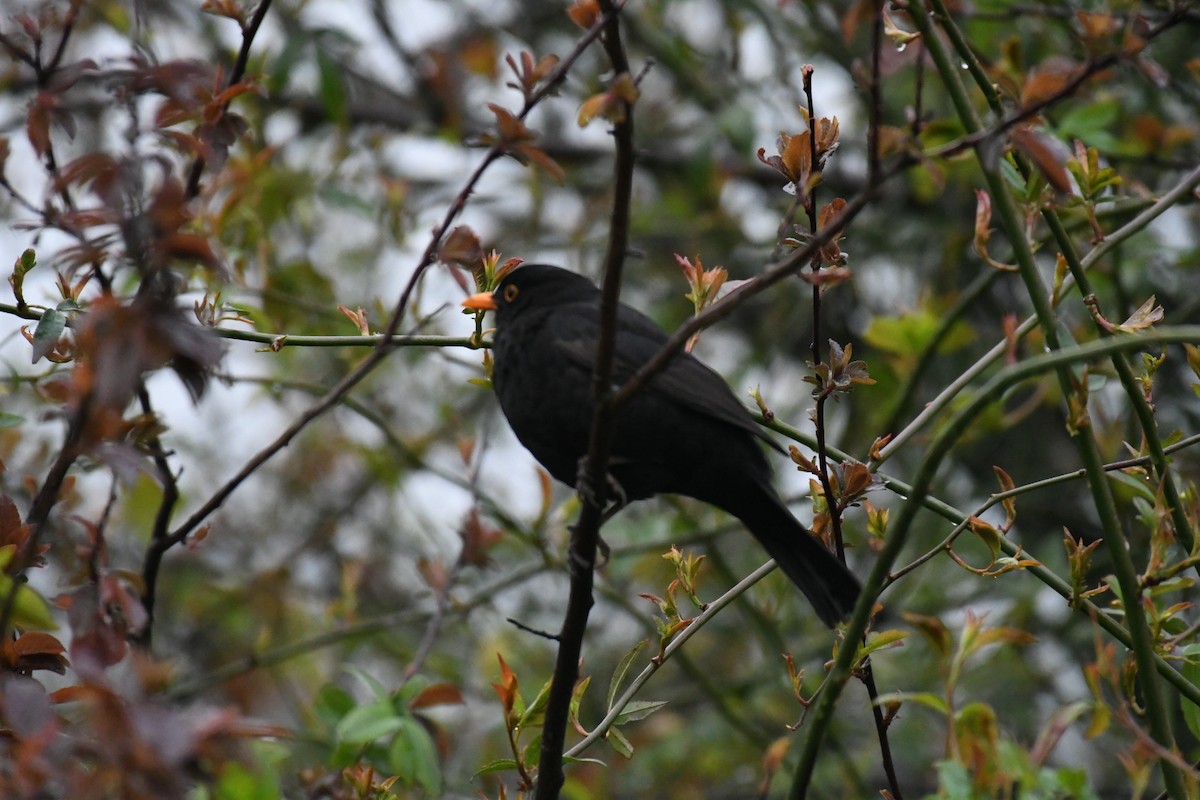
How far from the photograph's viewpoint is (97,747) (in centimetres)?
158

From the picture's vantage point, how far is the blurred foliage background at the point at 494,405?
6.53 ft

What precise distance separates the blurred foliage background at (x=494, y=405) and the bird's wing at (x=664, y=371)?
36 cm

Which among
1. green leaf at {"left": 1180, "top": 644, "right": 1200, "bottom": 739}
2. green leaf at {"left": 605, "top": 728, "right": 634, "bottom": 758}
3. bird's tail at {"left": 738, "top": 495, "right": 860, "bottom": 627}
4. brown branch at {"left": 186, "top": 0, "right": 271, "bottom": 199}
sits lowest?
green leaf at {"left": 1180, "top": 644, "right": 1200, "bottom": 739}

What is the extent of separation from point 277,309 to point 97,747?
352 centimetres

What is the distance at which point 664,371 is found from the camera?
3.40 meters

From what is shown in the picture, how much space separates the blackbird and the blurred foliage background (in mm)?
265

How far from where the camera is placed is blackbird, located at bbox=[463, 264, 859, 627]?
11.2ft

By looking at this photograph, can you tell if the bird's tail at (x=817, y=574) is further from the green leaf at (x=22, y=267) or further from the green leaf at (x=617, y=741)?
the green leaf at (x=22, y=267)

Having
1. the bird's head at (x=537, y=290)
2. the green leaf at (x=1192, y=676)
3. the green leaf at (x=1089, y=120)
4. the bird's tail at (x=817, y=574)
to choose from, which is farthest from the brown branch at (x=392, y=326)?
the green leaf at (x=1089, y=120)

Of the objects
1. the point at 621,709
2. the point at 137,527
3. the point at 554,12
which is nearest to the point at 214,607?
the point at 137,527

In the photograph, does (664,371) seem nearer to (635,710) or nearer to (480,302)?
(480,302)

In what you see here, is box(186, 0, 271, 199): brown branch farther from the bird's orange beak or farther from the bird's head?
the bird's head

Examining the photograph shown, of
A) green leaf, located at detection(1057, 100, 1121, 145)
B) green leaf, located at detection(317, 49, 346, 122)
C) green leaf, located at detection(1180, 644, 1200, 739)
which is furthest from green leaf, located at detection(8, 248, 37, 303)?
green leaf, located at detection(1057, 100, 1121, 145)

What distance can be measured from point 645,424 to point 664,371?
0.55ft
